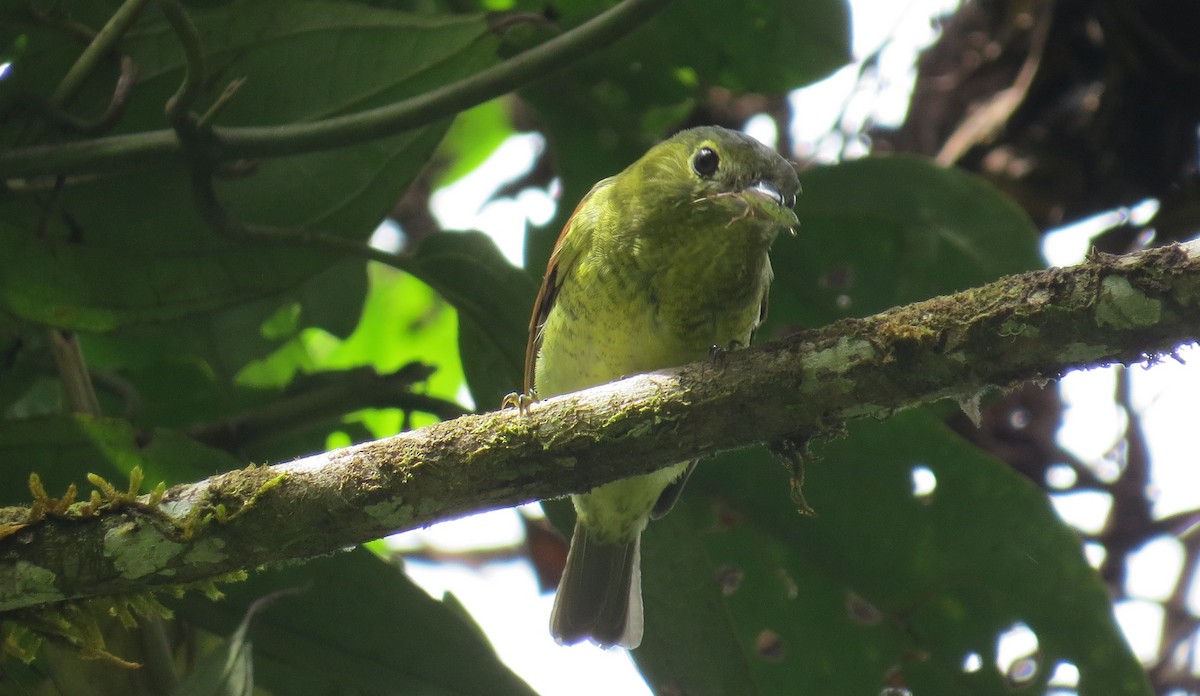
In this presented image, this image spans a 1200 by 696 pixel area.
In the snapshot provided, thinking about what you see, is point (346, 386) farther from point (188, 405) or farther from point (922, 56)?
point (922, 56)

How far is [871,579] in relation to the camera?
2.85m

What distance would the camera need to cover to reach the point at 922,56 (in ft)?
13.0

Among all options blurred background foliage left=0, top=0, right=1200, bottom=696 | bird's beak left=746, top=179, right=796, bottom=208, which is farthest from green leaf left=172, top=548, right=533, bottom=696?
bird's beak left=746, top=179, right=796, bottom=208

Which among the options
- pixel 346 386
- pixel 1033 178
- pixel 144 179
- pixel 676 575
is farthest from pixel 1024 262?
pixel 144 179

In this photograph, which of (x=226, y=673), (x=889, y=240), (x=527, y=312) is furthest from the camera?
(x=889, y=240)

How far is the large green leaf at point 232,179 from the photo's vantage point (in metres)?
2.65

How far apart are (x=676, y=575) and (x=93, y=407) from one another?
133cm

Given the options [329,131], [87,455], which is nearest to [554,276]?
[329,131]

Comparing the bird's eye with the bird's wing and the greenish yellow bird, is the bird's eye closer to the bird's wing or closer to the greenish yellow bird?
the greenish yellow bird

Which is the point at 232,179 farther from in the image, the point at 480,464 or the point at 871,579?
the point at 871,579

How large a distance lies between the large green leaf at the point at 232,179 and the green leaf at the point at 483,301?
0.61ft

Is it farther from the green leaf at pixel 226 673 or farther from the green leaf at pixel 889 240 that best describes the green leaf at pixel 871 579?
the green leaf at pixel 226 673

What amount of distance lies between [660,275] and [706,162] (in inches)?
12.6

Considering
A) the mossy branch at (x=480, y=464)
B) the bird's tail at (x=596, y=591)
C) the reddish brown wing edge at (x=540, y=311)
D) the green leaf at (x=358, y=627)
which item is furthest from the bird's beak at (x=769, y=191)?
the green leaf at (x=358, y=627)
